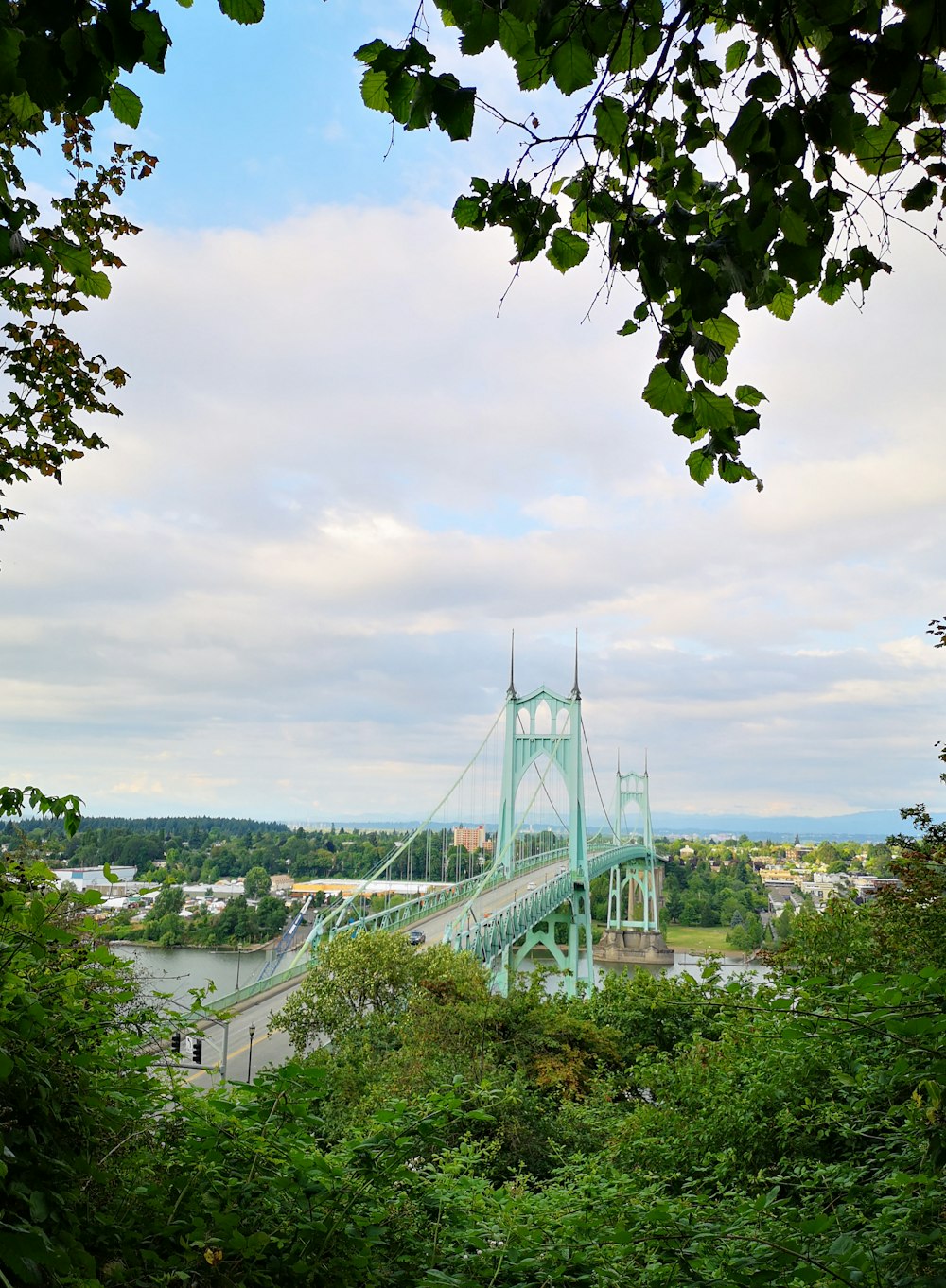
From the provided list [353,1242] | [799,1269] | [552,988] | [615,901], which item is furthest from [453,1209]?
[615,901]

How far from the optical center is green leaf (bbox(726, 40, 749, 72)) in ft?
5.53

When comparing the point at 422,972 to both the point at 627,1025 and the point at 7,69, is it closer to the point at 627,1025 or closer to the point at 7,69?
the point at 627,1025

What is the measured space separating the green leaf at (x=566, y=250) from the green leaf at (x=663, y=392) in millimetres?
428

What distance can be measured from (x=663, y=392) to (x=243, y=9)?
0.79 meters

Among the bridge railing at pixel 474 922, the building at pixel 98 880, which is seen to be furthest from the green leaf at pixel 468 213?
the bridge railing at pixel 474 922

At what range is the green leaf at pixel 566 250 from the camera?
1.66m

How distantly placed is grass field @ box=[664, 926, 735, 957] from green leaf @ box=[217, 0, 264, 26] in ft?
106

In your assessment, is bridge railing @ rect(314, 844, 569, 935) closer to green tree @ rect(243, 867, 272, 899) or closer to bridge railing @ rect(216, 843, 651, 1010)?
bridge railing @ rect(216, 843, 651, 1010)

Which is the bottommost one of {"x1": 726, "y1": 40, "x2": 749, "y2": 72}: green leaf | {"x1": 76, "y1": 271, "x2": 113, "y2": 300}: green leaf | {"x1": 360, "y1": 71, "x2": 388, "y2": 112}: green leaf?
{"x1": 76, "y1": 271, "x2": 113, "y2": 300}: green leaf

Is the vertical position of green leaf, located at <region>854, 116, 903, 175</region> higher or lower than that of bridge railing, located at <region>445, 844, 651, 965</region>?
higher

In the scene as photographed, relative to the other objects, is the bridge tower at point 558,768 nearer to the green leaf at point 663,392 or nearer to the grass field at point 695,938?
the grass field at point 695,938

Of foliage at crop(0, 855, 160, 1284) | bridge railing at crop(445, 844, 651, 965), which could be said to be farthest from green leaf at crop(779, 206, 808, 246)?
bridge railing at crop(445, 844, 651, 965)

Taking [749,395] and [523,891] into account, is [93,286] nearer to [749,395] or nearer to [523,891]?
[749,395]

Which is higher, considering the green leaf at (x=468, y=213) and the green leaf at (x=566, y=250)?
the green leaf at (x=468, y=213)
